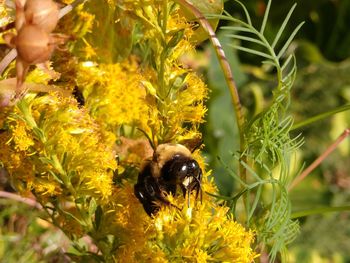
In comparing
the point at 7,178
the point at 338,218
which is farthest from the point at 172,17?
the point at 338,218

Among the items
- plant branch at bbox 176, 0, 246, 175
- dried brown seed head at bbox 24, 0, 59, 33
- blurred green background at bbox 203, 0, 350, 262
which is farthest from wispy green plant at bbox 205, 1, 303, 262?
blurred green background at bbox 203, 0, 350, 262

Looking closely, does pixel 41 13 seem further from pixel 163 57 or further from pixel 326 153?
pixel 326 153

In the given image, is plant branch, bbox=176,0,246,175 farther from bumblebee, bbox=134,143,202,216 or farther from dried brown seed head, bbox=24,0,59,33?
dried brown seed head, bbox=24,0,59,33

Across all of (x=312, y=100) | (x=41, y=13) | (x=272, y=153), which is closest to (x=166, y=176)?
(x=272, y=153)

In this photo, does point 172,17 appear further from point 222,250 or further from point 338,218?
point 338,218

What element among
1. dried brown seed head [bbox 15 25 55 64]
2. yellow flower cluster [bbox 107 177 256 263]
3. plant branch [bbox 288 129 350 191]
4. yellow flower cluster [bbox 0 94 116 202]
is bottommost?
plant branch [bbox 288 129 350 191]

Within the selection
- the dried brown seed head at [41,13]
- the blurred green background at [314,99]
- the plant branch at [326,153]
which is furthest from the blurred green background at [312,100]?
the dried brown seed head at [41,13]

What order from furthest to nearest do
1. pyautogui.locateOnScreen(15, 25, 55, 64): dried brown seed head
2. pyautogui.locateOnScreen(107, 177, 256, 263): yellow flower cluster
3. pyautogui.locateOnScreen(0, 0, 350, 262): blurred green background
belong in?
pyautogui.locateOnScreen(0, 0, 350, 262): blurred green background, pyautogui.locateOnScreen(107, 177, 256, 263): yellow flower cluster, pyautogui.locateOnScreen(15, 25, 55, 64): dried brown seed head
